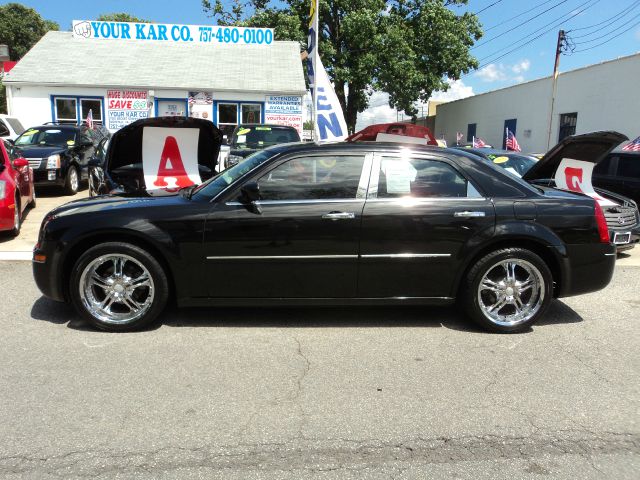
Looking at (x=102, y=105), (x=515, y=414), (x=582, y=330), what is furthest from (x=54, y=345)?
(x=102, y=105)

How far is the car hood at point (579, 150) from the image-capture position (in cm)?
595

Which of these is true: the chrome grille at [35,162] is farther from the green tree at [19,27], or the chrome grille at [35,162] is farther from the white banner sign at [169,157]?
the green tree at [19,27]

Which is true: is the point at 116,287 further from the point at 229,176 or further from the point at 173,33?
the point at 173,33

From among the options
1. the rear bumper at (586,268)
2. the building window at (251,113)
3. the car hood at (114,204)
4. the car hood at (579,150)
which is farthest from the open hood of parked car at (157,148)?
the building window at (251,113)

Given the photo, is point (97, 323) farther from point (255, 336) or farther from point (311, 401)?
point (311, 401)

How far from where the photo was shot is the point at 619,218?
7.27m

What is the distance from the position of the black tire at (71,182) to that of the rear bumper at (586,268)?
1081cm

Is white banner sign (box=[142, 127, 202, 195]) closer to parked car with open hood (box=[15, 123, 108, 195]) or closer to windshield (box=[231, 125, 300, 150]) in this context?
parked car with open hood (box=[15, 123, 108, 195])

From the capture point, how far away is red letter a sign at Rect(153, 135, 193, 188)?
7.18 m

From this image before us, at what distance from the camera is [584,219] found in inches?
185

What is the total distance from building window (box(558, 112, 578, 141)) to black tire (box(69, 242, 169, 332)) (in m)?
23.8

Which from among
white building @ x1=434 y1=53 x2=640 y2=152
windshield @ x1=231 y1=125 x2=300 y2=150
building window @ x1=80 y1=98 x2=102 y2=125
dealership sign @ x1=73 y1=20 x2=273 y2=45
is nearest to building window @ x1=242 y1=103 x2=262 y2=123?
dealership sign @ x1=73 y1=20 x2=273 y2=45

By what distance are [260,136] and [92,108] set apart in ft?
44.0

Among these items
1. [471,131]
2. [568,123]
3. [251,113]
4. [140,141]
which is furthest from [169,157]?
[471,131]
